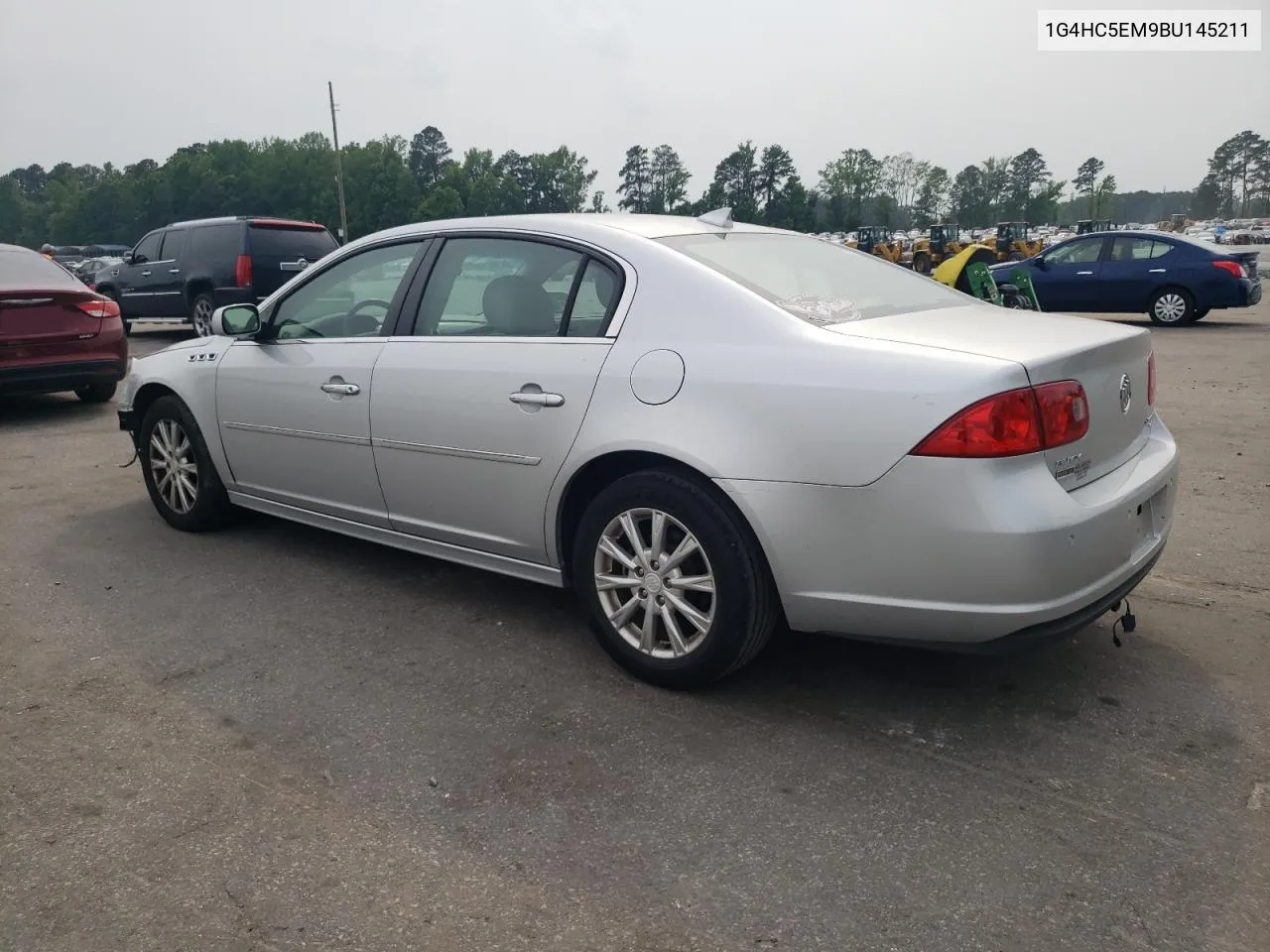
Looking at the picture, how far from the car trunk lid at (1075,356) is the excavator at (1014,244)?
27.0 metres

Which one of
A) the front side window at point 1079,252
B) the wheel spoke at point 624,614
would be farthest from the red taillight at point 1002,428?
the front side window at point 1079,252

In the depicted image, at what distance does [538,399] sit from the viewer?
3570 mm

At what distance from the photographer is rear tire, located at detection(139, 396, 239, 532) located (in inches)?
202

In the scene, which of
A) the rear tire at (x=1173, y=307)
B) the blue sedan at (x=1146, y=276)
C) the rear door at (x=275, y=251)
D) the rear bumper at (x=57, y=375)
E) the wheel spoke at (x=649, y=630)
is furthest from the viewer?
the rear tire at (x=1173, y=307)

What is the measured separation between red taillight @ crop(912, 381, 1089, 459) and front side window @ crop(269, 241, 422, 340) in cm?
244

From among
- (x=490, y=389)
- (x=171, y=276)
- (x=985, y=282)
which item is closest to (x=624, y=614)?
(x=490, y=389)

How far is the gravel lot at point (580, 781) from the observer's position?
7.59 ft

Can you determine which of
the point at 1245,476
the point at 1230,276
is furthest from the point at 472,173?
the point at 1245,476

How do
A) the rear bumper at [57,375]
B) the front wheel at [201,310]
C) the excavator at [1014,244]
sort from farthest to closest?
the excavator at [1014,244] → the front wheel at [201,310] → the rear bumper at [57,375]

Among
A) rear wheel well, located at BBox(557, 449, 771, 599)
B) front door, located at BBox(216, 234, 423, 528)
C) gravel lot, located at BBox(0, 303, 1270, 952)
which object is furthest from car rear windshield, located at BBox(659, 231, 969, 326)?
front door, located at BBox(216, 234, 423, 528)

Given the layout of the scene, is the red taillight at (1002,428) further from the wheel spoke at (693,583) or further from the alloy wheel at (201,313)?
the alloy wheel at (201,313)

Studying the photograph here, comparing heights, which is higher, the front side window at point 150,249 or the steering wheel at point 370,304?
the front side window at point 150,249

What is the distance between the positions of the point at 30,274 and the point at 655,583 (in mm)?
7761

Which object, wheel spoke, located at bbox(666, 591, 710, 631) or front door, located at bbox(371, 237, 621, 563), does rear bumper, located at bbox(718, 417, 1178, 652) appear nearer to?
wheel spoke, located at bbox(666, 591, 710, 631)
